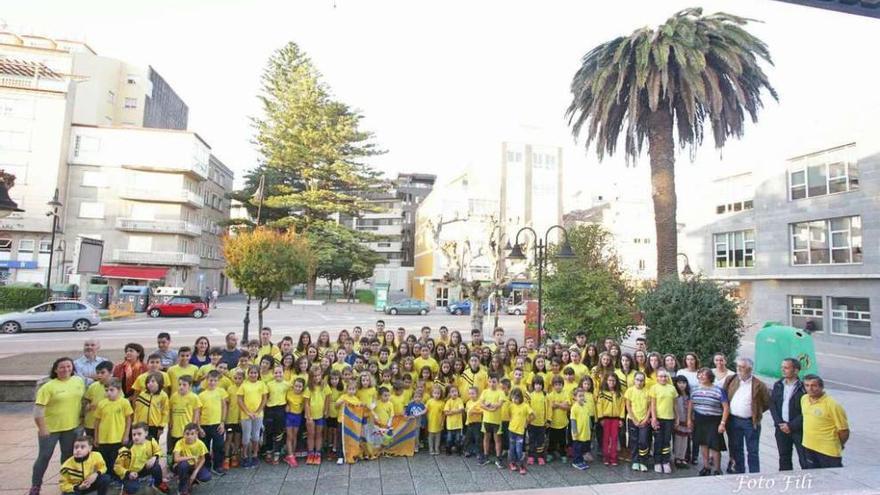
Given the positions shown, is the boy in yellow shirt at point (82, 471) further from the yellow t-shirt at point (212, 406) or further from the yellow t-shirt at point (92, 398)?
the yellow t-shirt at point (212, 406)

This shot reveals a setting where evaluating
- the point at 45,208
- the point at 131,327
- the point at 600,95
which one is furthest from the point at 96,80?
the point at 600,95

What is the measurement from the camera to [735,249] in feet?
101

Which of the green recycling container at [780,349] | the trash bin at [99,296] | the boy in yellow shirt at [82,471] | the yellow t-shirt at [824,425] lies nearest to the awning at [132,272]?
the trash bin at [99,296]

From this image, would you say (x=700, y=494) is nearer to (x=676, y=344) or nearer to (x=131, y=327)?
(x=676, y=344)

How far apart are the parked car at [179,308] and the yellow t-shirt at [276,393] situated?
1123 inches

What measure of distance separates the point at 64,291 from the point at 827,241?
44117 mm

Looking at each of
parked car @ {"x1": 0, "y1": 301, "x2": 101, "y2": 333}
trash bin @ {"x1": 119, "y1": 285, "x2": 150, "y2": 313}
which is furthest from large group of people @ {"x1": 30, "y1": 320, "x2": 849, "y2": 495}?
trash bin @ {"x1": 119, "y1": 285, "x2": 150, "y2": 313}

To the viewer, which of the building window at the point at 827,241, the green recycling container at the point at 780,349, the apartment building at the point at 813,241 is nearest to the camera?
the green recycling container at the point at 780,349

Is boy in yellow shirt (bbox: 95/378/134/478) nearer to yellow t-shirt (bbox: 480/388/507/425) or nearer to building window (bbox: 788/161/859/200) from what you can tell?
yellow t-shirt (bbox: 480/388/507/425)

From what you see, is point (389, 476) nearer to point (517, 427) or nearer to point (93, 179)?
point (517, 427)

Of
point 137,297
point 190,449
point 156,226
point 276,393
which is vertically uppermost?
point 156,226

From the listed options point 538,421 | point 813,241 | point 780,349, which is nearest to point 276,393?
point 538,421

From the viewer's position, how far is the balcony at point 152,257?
43500 millimetres

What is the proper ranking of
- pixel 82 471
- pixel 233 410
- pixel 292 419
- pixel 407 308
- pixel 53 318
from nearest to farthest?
pixel 82 471 < pixel 233 410 < pixel 292 419 < pixel 53 318 < pixel 407 308
